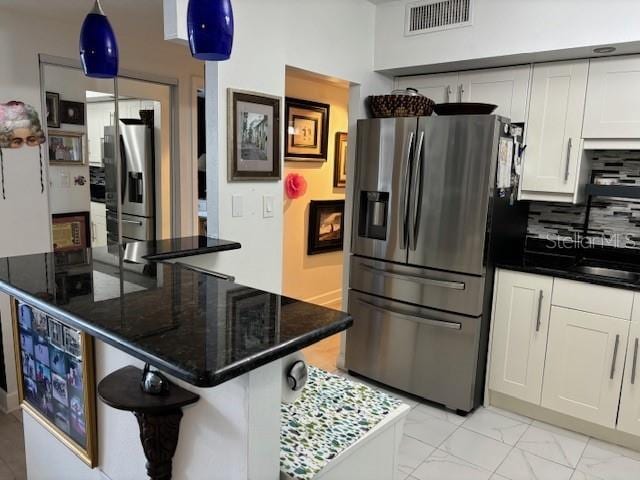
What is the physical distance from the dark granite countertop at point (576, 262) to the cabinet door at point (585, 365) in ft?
0.67

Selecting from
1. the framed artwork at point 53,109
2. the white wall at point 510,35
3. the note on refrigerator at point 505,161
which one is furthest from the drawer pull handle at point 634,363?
the framed artwork at point 53,109

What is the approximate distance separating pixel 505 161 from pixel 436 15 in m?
1.06

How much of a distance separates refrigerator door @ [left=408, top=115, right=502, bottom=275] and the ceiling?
1.74 m

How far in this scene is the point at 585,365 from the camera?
2.62 metres

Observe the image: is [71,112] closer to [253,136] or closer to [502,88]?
[253,136]

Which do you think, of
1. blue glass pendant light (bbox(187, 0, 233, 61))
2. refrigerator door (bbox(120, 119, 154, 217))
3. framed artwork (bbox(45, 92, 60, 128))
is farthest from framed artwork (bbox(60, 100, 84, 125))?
blue glass pendant light (bbox(187, 0, 233, 61))

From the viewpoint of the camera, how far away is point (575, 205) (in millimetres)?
3117

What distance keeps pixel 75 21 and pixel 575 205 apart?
338 cm

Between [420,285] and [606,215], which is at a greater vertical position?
[606,215]

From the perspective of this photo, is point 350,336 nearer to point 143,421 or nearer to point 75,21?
point 143,421

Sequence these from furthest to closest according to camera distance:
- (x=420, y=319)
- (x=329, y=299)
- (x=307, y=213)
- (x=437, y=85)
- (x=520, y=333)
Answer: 1. (x=329, y=299)
2. (x=307, y=213)
3. (x=437, y=85)
4. (x=420, y=319)
5. (x=520, y=333)

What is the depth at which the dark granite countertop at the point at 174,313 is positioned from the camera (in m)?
0.90

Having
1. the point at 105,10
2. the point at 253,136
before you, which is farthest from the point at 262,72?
the point at 105,10

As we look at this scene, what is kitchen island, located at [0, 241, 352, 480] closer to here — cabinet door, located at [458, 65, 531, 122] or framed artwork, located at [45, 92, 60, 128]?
framed artwork, located at [45, 92, 60, 128]
